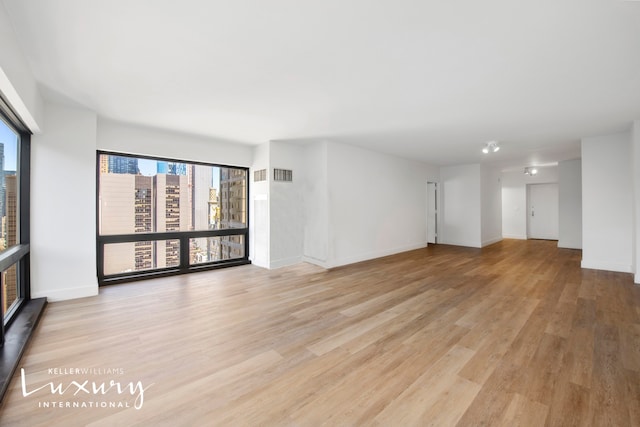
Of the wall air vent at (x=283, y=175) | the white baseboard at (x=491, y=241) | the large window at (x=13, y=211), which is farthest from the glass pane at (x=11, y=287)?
the white baseboard at (x=491, y=241)

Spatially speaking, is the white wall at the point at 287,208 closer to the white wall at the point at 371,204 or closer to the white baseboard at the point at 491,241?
the white wall at the point at 371,204

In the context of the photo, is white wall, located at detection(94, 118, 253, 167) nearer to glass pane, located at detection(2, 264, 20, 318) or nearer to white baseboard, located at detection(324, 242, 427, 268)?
glass pane, located at detection(2, 264, 20, 318)

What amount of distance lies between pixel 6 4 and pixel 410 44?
288 centimetres

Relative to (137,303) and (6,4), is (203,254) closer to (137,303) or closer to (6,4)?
(137,303)

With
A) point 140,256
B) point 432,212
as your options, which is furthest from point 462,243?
point 140,256

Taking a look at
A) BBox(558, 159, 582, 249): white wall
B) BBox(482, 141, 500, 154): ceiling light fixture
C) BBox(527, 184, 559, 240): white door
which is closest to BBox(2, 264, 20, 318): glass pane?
BBox(482, 141, 500, 154): ceiling light fixture

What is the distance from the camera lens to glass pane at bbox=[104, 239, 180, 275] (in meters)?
4.30

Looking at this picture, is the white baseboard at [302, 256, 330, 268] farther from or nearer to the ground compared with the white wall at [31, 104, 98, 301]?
nearer to the ground

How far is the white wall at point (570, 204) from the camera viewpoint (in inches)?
284

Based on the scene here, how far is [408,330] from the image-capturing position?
104 inches

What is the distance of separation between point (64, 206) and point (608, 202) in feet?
29.8

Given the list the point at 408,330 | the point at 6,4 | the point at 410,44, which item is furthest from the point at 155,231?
the point at 410,44

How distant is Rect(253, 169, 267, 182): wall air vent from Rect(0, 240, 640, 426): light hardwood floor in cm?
230

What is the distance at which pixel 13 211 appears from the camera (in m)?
3.06
